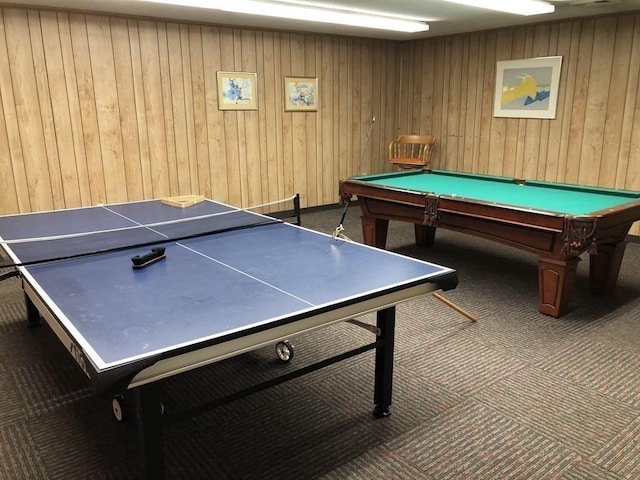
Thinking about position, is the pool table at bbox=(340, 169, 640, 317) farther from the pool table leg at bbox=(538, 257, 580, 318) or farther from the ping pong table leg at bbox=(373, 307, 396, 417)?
the ping pong table leg at bbox=(373, 307, 396, 417)

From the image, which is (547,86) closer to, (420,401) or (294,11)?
(294,11)

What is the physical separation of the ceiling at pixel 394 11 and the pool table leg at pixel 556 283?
2.46m

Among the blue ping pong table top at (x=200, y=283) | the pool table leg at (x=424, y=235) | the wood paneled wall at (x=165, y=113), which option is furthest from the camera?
the pool table leg at (x=424, y=235)

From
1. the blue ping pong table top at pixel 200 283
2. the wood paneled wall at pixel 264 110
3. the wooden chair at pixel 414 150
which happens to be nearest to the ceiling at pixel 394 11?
the wood paneled wall at pixel 264 110

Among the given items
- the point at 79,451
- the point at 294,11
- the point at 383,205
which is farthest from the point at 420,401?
the point at 294,11

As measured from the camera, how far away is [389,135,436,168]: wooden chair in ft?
21.5

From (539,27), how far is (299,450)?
211 inches

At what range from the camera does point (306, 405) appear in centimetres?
248

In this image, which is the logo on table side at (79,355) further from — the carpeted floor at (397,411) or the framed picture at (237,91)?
the framed picture at (237,91)

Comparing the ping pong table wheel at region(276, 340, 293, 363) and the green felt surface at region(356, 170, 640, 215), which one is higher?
the green felt surface at region(356, 170, 640, 215)

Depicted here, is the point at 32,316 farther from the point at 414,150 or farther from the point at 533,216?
the point at 414,150

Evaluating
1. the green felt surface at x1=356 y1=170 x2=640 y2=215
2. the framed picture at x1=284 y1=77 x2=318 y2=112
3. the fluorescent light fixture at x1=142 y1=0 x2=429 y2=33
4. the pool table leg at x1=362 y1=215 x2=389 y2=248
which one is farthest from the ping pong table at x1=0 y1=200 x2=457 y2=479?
the framed picture at x1=284 y1=77 x2=318 y2=112

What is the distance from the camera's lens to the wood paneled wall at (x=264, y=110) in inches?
191

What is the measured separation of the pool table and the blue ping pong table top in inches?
57.2
